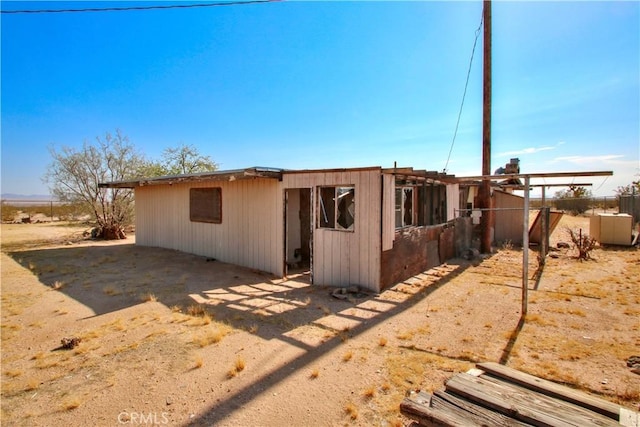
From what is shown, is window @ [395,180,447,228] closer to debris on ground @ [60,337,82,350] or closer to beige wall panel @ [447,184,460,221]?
beige wall panel @ [447,184,460,221]

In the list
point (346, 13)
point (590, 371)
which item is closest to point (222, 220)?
point (346, 13)

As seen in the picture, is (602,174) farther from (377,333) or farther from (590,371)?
(377,333)

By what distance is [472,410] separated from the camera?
242 centimetres

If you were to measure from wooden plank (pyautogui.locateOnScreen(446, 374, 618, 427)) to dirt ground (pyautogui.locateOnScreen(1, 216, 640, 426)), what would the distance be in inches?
21.9

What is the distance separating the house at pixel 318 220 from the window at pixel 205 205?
0.03 m

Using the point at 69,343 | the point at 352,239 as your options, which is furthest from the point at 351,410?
the point at 352,239

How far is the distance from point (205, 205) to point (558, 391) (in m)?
9.36

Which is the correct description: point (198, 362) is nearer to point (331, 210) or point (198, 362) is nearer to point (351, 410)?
point (351, 410)

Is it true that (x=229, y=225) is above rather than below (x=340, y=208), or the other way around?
below

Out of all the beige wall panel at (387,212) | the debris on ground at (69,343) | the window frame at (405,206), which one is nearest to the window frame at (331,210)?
the beige wall panel at (387,212)

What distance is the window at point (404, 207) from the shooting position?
310 inches

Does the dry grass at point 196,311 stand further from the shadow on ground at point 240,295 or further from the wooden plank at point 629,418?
the wooden plank at point 629,418

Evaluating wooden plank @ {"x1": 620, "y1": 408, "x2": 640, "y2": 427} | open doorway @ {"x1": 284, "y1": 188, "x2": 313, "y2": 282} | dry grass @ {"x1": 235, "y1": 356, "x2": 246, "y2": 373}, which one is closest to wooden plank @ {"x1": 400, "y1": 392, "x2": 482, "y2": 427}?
wooden plank @ {"x1": 620, "y1": 408, "x2": 640, "y2": 427}

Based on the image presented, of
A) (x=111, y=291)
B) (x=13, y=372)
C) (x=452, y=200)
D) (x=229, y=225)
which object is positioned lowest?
(x=13, y=372)
